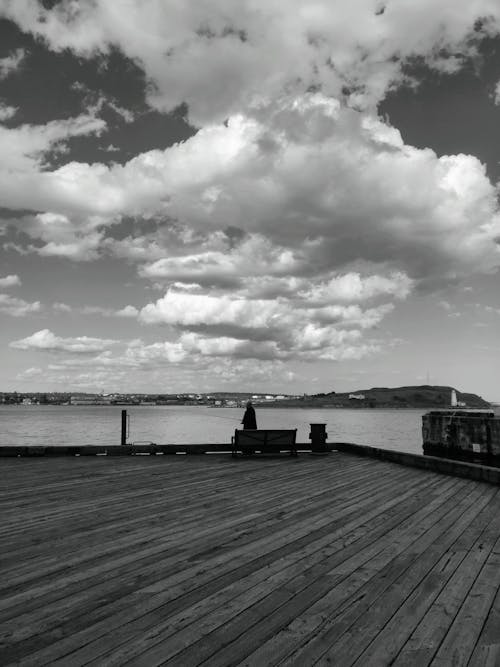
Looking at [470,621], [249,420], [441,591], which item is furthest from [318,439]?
[470,621]

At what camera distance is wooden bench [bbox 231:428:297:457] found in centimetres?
1414

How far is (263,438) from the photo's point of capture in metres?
14.3

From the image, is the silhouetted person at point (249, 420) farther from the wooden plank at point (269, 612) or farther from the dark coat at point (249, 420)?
the wooden plank at point (269, 612)

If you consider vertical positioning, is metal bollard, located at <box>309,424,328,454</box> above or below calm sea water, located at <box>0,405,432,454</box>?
above

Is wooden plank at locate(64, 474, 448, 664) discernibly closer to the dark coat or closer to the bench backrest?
the bench backrest

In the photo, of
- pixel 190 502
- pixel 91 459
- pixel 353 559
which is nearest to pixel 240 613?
pixel 353 559

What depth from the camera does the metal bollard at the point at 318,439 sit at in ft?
49.8

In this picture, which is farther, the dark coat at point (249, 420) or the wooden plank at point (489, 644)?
the dark coat at point (249, 420)

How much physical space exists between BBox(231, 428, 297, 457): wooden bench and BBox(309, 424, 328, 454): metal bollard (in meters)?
0.98

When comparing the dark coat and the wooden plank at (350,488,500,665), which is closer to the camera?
the wooden plank at (350,488,500,665)

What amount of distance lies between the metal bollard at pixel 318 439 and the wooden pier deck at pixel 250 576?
6327 millimetres

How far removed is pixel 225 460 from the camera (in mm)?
13391

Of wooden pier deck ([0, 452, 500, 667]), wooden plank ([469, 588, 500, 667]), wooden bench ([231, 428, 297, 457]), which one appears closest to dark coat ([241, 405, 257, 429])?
wooden bench ([231, 428, 297, 457])

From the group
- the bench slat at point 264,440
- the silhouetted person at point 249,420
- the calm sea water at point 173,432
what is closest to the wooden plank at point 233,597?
the bench slat at point 264,440
